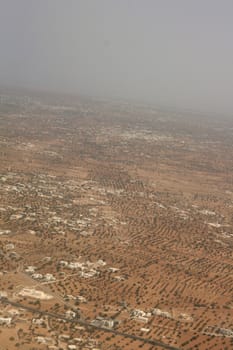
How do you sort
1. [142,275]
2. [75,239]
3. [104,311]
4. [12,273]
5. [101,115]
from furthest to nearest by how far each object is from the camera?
[101,115] → [75,239] → [142,275] → [12,273] → [104,311]

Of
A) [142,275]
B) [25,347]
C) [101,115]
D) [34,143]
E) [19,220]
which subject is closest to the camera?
[25,347]

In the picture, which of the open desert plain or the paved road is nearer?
the paved road

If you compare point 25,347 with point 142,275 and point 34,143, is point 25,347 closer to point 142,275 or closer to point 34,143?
point 142,275

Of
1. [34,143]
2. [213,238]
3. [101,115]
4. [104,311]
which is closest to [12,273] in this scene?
[104,311]

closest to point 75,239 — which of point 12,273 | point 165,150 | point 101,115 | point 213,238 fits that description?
point 12,273

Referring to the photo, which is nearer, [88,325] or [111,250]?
[88,325]

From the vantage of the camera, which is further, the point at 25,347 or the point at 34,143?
the point at 34,143

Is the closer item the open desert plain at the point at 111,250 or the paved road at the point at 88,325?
the paved road at the point at 88,325
